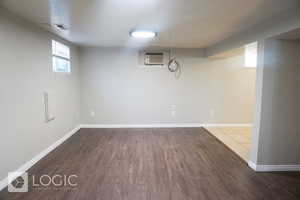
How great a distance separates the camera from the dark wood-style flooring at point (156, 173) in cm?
219

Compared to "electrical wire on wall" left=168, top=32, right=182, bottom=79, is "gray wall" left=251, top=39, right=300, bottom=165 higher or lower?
lower

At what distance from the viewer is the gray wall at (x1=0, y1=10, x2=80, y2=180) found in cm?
227

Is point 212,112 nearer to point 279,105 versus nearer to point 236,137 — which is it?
point 236,137

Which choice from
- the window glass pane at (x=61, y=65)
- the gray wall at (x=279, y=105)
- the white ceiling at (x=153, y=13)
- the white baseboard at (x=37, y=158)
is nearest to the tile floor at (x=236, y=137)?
the gray wall at (x=279, y=105)

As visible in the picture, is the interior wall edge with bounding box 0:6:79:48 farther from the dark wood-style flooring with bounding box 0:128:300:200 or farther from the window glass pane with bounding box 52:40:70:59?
the dark wood-style flooring with bounding box 0:128:300:200

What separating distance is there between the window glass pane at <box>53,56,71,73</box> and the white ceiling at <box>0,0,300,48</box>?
2.64 ft

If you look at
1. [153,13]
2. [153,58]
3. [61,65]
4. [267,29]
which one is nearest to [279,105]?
[267,29]

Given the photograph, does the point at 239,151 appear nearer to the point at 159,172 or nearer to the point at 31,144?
the point at 159,172

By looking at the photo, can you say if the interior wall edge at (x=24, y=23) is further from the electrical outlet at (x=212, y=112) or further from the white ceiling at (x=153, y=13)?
the electrical outlet at (x=212, y=112)

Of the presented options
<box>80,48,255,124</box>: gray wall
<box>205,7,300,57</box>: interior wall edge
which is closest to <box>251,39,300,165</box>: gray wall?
<box>205,7,300,57</box>: interior wall edge

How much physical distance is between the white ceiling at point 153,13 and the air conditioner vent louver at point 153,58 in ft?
5.98

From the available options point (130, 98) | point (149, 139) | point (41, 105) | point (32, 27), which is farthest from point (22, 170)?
point (130, 98)

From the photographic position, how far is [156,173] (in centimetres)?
267

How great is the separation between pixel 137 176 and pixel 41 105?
75.9 inches
